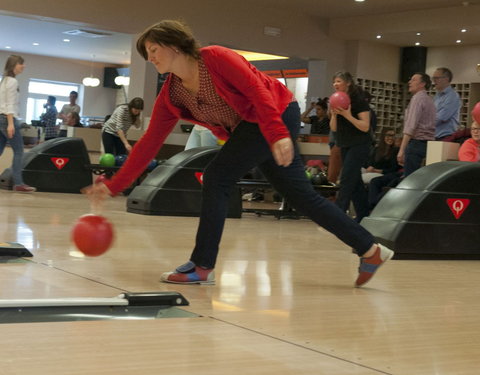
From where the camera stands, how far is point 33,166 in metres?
8.28

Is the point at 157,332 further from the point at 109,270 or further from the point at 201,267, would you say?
the point at 109,270

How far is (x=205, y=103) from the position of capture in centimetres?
300

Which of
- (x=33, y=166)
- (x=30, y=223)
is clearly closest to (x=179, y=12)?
(x=33, y=166)

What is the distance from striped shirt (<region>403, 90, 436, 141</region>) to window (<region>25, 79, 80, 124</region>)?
20.0m

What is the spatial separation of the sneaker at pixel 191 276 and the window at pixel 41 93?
22693 mm

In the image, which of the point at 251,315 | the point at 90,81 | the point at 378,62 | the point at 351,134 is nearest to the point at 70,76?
the point at 90,81

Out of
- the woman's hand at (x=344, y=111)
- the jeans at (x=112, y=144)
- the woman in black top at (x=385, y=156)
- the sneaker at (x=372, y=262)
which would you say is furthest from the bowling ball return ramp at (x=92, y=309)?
the jeans at (x=112, y=144)

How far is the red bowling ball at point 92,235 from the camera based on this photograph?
8.90 feet

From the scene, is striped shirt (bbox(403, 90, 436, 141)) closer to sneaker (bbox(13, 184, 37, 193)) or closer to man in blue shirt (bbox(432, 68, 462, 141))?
man in blue shirt (bbox(432, 68, 462, 141))

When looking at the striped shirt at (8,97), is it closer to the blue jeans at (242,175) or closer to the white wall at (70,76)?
the blue jeans at (242,175)

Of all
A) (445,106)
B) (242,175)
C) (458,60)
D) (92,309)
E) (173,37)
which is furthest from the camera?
(458,60)

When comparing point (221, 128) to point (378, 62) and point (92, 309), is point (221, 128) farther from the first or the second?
point (378, 62)

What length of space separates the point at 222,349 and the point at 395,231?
2.70 m

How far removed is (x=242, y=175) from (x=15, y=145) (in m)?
4.88
